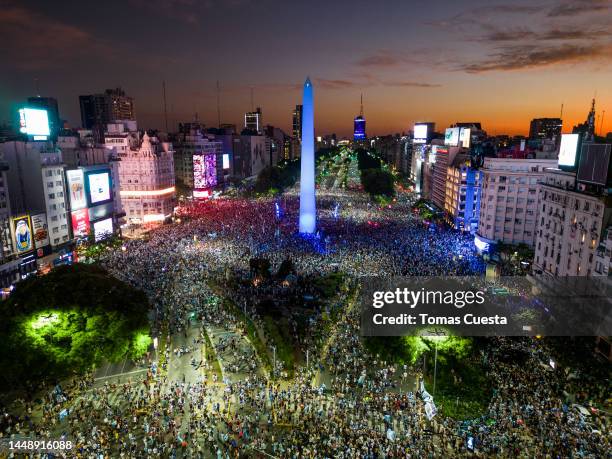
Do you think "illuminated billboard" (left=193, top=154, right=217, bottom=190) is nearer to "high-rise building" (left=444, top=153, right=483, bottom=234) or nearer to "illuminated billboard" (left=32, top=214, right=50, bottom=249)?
"illuminated billboard" (left=32, top=214, right=50, bottom=249)

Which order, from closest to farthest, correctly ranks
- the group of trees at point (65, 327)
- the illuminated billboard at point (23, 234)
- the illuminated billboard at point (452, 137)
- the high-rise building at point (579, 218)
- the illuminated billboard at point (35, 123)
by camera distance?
1. the group of trees at point (65, 327)
2. the high-rise building at point (579, 218)
3. the illuminated billboard at point (23, 234)
4. the illuminated billboard at point (35, 123)
5. the illuminated billboard at point (452, 137)

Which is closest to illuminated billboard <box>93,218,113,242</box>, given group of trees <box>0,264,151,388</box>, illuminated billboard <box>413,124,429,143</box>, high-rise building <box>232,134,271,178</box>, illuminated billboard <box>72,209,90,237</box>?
illuminated billboard <box>72,209,90,237</box>

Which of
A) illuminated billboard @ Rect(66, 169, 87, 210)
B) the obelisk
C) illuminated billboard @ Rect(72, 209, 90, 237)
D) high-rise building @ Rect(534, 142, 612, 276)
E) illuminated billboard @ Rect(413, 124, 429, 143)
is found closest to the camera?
high-rise building @ Rect(534, 142, 612, 276)

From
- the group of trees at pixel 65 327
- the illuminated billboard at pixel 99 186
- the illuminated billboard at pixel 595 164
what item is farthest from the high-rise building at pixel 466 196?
the group of trees at pixel 65 327

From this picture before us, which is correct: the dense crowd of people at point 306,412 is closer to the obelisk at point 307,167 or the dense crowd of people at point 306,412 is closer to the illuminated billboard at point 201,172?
the obelisk at point 307,167

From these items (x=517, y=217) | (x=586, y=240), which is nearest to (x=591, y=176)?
(x=586, y=240)

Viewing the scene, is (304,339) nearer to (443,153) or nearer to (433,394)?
(433,394)

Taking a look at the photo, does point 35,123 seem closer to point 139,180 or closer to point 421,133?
point 139,180
